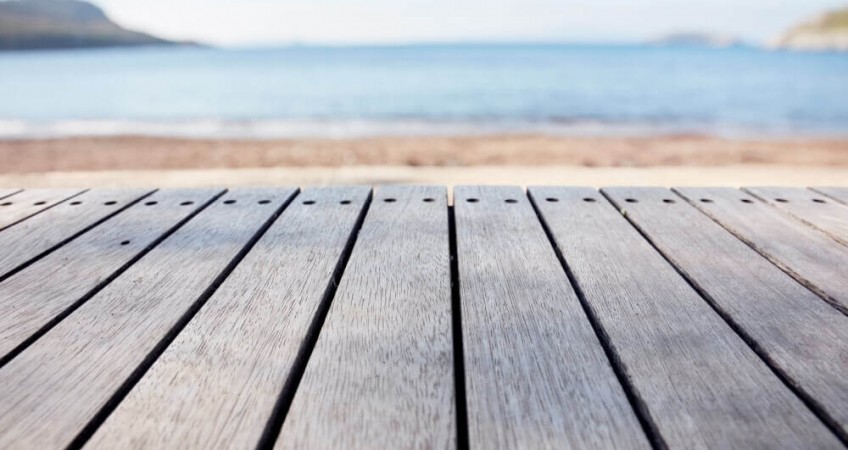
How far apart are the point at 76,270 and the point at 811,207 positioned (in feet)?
6.65

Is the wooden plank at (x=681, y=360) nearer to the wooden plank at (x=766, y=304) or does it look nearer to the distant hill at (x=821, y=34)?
the wooden plank at (x=766, y=304)

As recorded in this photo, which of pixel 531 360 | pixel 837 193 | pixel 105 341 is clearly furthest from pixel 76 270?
pixel 837 193

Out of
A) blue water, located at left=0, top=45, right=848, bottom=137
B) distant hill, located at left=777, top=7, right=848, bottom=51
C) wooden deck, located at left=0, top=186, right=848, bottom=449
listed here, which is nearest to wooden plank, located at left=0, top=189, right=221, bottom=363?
wooden deck, located at left=0, top=186, right=848, bottom=449

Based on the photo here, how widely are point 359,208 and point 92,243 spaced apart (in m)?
0.72

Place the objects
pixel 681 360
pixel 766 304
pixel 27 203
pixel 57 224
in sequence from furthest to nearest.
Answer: pixel 27 203
pixel 57 224
pixel 766 304
pixel 681 360

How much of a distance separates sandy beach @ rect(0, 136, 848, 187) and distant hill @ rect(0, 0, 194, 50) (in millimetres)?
108951

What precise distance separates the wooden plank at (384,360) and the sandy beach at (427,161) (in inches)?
188

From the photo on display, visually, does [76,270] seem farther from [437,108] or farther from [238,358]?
[437,108]

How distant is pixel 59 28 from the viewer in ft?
370

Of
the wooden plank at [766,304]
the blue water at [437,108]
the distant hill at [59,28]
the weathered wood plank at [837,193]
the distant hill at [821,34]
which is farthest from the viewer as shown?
the distant hill at [821,34]

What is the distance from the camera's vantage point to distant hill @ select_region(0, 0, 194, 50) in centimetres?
10220

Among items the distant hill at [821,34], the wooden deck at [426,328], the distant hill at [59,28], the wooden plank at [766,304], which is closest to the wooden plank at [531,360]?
the wooden deck at [426,328]

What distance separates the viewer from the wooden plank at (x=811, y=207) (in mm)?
1678

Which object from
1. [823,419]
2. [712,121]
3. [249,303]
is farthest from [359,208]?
[712,121]
